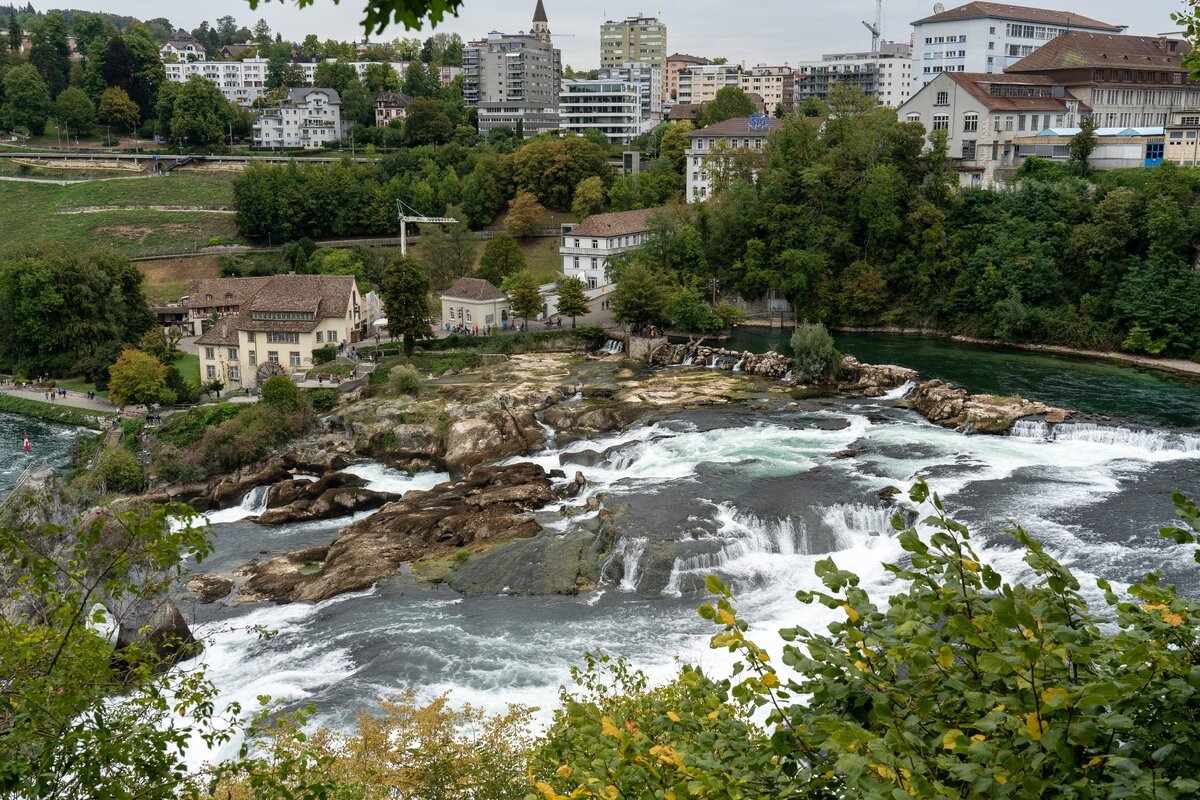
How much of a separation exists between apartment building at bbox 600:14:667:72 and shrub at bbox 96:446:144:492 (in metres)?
135

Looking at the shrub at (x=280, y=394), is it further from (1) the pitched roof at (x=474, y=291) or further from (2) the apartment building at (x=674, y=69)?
(2) the apartment building at (x=674, y=69)

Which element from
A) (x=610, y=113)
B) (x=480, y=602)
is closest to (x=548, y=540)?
(x=480, y=602)

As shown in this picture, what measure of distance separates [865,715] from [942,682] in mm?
506

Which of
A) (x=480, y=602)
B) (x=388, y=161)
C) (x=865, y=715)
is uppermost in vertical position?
(x=388, y=161)

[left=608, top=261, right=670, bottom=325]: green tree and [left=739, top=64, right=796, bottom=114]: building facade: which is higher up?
[left=739, top=64, right=796, bottom=114]: building facade

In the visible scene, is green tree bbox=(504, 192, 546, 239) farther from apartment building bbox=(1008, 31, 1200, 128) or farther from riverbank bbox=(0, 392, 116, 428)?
riverbank bbox=(0, 392, 116, 428)

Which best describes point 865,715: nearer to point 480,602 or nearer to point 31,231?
point 480,602

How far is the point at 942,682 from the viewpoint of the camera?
602 cm

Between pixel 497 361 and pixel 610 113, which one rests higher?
pixel 610 113

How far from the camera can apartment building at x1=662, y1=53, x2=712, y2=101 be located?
156 m

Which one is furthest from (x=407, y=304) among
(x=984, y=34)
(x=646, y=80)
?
(x=646, y=80)

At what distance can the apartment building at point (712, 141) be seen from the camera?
77.1 m

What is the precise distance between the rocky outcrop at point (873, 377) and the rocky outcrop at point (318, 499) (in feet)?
69.2

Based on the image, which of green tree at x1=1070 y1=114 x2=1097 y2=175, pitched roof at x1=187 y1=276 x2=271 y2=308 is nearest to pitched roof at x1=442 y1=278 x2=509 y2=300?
pitched roof at x1=187 y1=276 x2=271 y2=308
